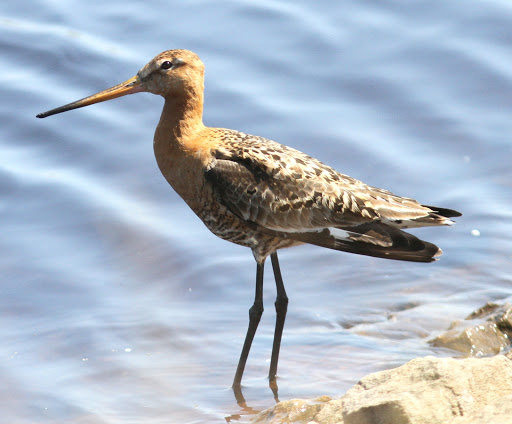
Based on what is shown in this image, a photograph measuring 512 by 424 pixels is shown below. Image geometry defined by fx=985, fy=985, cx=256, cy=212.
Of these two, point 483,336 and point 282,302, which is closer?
point 483,336

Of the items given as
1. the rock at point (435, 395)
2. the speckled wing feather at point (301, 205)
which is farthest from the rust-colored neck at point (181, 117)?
the rock at point (435, 395)

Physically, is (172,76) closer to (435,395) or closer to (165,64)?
(165,64)

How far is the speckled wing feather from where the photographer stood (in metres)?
6.22

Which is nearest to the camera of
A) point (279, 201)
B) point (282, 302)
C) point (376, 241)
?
point (376, 241)

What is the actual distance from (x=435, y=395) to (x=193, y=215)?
5208 mm

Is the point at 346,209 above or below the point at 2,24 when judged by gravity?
below

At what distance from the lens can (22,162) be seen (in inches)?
380

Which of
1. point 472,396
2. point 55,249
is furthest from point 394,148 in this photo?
point 472,396

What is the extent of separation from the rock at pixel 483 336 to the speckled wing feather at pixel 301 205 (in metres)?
0.86

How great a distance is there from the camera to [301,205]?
629cm

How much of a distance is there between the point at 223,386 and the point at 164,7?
7.15 meters

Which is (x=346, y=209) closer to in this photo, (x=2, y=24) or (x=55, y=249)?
(x=55, y=249)

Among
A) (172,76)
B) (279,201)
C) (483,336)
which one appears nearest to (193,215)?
(172,76)

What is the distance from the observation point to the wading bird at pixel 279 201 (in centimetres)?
621
